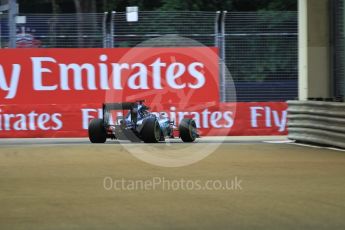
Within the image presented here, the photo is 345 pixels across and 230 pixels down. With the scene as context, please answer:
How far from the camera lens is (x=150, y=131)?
1775 cm

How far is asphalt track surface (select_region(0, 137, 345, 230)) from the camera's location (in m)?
7.77

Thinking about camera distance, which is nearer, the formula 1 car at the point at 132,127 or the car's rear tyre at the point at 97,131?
the formula 1 car at the point at 132,127

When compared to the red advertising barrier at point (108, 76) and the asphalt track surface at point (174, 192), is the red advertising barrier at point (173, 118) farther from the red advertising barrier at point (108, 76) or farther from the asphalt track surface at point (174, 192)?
the asphalt track surface at point (174, 192)

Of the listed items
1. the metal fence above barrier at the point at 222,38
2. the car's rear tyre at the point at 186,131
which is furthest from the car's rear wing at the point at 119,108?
the metal fence above barrier at the point at 222,38

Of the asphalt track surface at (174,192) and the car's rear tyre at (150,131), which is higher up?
the car's rear tyre at (150,131)

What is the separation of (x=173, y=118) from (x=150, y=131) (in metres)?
3.71

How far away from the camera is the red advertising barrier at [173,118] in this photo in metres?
21.0

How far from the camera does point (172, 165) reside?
1295 cm

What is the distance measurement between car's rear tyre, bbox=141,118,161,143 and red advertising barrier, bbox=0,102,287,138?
343 cm

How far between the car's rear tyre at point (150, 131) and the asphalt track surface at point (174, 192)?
217cm

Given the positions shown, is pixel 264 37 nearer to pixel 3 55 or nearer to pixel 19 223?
pixel 3 55

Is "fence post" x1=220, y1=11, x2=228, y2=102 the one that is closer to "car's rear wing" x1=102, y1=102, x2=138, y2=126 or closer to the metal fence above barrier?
the metal fence above barrier

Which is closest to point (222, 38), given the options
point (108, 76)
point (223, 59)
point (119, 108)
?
point (223, 59)

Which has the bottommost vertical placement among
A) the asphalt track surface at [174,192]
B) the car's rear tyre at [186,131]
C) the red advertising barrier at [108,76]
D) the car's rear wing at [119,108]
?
the asphalt track surface at [174,192]
